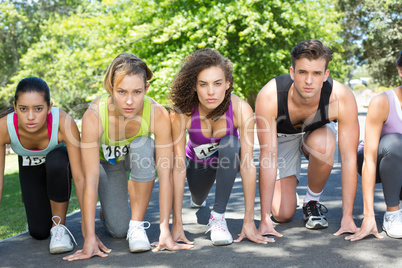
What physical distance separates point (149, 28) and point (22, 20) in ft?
58.4

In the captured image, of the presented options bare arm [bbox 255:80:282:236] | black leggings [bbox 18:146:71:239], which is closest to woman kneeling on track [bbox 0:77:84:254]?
black leggings [bbox 18:146:71:239]

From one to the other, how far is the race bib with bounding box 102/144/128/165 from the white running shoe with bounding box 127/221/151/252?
2.10 feet

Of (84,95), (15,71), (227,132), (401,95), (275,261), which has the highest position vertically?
(15,71)

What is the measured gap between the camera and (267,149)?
3.83 metres

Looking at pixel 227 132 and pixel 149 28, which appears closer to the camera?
pixel 227 132

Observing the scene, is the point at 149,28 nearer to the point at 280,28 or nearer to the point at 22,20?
the point at 280,28

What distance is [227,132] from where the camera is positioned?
3859mm

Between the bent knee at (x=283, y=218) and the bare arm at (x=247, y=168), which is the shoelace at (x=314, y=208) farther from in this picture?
the bare arm at (x=247, y=168)

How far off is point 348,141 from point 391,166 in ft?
1.39

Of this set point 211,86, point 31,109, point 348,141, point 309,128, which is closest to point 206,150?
point 211,86

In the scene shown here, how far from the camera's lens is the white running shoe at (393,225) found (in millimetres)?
3395

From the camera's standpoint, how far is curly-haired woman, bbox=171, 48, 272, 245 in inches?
142

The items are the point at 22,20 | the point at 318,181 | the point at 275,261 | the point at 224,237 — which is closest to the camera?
the point at 275,261

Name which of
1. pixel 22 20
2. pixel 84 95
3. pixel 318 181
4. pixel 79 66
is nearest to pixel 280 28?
pixel 318 181
